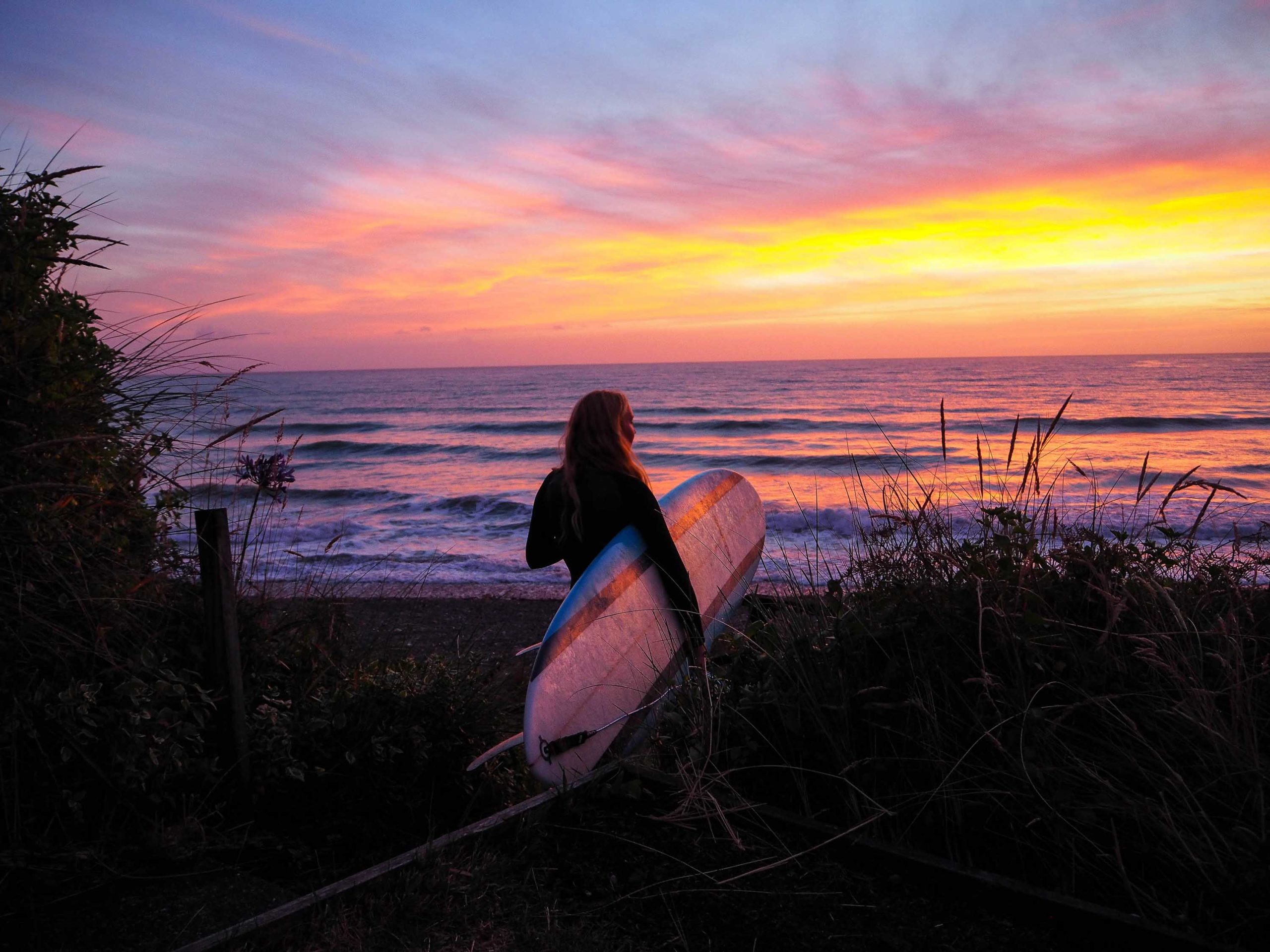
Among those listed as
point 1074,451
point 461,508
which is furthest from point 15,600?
point 1074,451

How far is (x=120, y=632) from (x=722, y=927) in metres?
2.02

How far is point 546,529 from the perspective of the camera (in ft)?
13.4

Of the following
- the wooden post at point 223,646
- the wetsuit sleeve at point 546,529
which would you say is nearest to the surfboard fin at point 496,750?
the wooden post at point 223,646

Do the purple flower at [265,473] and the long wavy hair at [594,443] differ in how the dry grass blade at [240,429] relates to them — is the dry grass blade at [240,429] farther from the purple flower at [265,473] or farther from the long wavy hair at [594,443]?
the long wavy hair at [594,443]

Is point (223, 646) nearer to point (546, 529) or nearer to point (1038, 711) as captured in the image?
point (546, 529)

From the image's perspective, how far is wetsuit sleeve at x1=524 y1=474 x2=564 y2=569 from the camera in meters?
4.04

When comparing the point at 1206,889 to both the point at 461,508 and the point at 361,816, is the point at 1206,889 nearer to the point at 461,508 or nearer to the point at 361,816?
the point at 361,816

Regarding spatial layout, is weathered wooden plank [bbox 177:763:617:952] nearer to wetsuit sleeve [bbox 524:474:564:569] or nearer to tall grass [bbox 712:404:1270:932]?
tall grass [bbox 712:404:1270:932]

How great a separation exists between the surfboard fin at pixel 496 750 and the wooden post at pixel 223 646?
754 mm

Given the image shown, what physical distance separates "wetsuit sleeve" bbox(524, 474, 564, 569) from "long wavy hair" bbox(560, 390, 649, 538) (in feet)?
0.35

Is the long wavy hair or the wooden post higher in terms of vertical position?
the long wavy hair

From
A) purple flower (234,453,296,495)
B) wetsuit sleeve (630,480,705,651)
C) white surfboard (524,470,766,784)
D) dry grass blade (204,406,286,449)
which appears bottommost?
white surfboard (524,470,766,784)

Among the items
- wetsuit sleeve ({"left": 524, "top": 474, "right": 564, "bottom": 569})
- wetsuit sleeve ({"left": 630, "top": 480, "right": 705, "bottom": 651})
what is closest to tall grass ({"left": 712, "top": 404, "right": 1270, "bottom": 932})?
wetsuit sleeve ({"left": 630, "top": 480, "right": 705, "bottom": 651})

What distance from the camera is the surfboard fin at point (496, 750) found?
283cm
